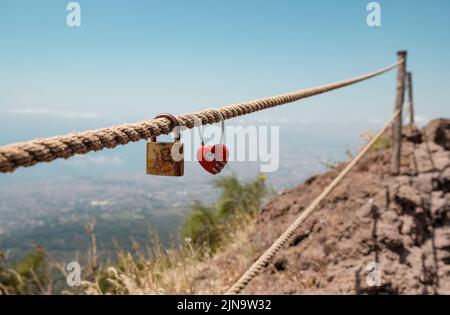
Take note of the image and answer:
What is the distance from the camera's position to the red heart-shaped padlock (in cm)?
124

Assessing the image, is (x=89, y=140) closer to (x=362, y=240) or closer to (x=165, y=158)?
(x=165, y=158)

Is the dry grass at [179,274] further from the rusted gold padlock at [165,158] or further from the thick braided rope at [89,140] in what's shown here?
the rusted gold padlock at [165,158]

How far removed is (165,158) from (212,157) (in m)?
0.21

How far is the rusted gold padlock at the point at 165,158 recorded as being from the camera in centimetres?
108

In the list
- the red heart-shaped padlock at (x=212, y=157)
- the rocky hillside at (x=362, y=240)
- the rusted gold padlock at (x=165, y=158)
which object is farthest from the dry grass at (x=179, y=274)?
the rusted gold padlock at (x=165, y=158)

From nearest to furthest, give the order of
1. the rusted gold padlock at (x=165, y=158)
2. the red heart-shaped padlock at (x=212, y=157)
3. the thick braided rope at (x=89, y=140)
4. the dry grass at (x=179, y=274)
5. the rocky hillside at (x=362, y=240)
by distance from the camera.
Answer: the thick braided rope at (x=89, y=140) < the rusted gold padlock at (x=165, y=158) < the red heart-shaped padlock at (x=212, y=157) < the rocky hillside at (x=362, y=240) < the dry grass at (x=179, y=274)

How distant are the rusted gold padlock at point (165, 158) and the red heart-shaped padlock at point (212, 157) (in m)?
0.15

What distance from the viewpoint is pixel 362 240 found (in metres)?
3.49

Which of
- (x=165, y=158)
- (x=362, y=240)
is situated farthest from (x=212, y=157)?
(x=362, y=240)

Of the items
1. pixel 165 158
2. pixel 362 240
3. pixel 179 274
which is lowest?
→ pixel 179 274

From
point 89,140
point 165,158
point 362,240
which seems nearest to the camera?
point 89,140

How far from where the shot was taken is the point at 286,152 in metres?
176

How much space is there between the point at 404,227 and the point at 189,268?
2010mm
